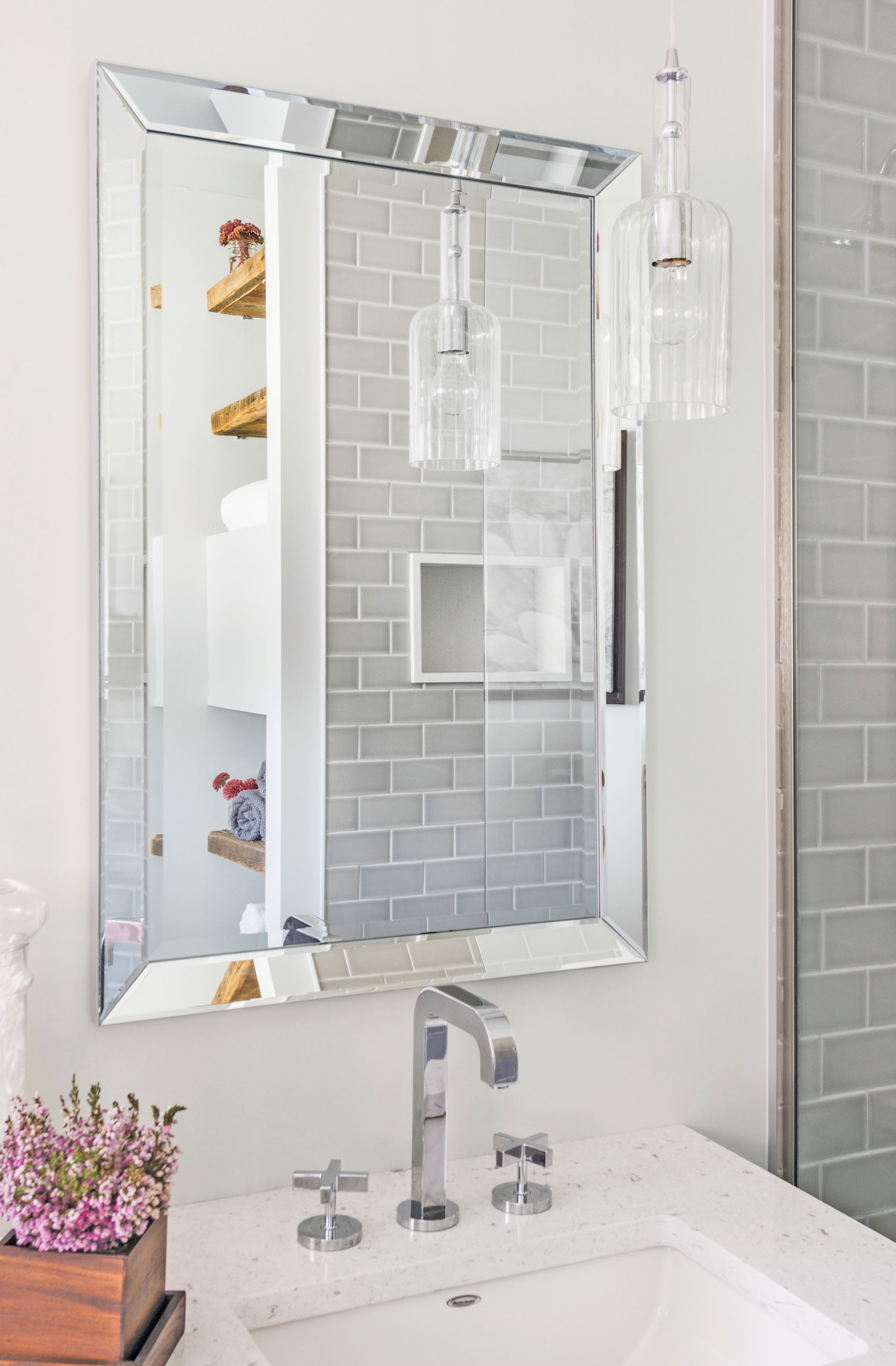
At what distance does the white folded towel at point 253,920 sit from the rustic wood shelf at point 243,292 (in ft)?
1.98

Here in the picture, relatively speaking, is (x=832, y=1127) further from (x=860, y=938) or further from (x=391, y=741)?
(x=391, y=741)

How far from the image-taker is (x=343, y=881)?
1.13 m

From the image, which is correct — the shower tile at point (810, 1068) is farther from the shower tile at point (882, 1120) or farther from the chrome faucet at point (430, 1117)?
the chrome faucet at point (430, 1117)

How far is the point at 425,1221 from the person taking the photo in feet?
3.40

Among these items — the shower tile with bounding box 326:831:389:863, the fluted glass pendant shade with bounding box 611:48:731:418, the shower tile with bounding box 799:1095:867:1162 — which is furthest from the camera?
the shower tile with bounding box 799:1095:867:1162

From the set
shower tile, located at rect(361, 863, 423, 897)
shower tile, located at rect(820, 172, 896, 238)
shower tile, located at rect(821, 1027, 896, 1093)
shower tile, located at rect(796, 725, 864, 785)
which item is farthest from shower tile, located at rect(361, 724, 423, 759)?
shower tile, located at rect(820, 172, 896, 238)

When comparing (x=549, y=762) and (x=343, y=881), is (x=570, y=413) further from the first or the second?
(x=343, y=881)

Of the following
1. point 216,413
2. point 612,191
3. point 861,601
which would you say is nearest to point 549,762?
point 861,601

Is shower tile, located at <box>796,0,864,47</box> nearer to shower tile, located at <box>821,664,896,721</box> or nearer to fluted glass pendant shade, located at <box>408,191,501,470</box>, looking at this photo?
A: fluted glass pendant shade, located at <box>408,191,501,470</box>

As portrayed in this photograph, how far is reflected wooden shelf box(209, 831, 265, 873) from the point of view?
1072 millimetres

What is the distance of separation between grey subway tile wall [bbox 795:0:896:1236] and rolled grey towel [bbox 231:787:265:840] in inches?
26.4

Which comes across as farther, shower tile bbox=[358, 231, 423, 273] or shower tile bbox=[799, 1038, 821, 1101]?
shower tile bbox=[799, 1038, 821, 1101]

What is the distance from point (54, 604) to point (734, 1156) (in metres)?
0.96

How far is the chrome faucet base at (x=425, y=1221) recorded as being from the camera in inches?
40.7
